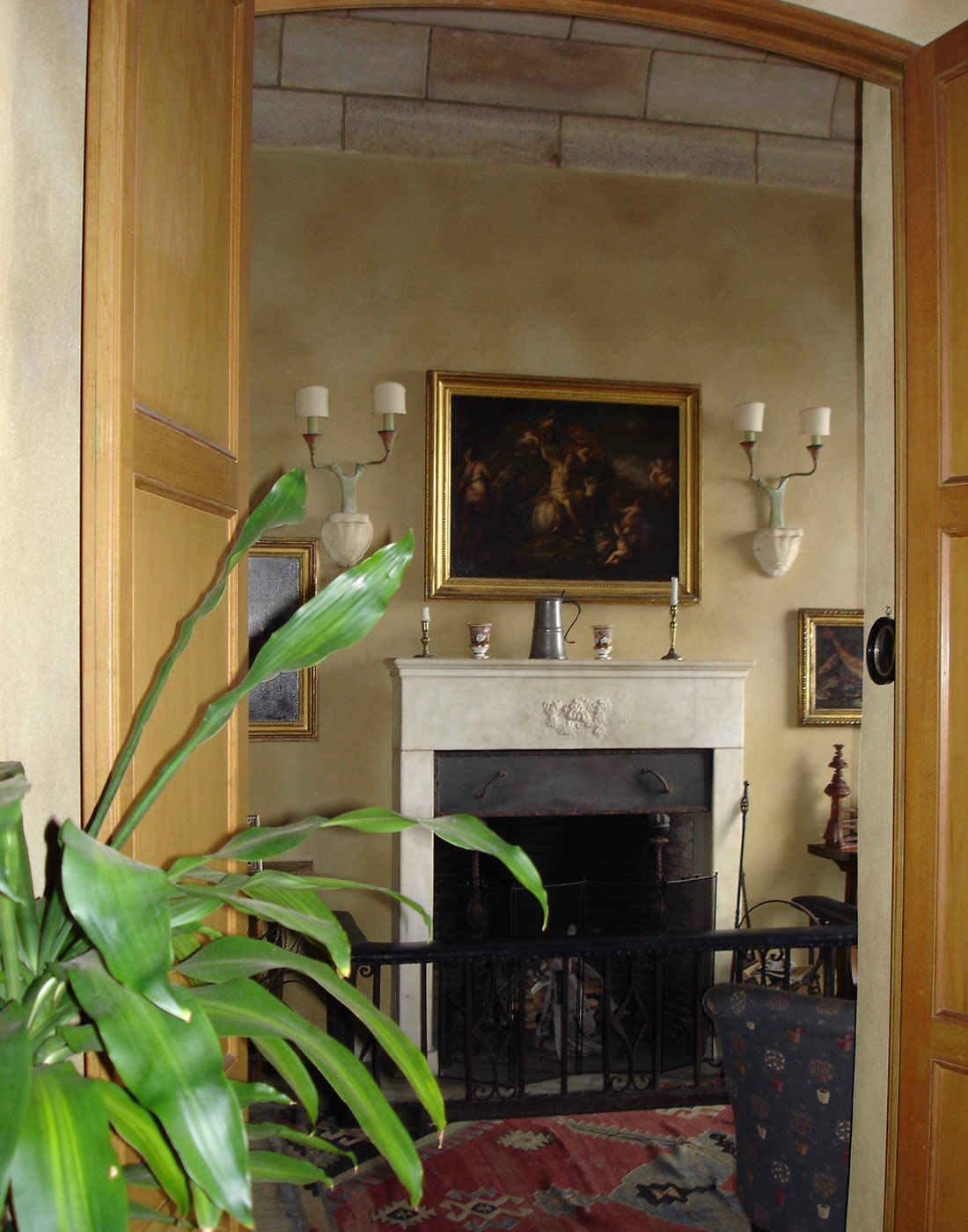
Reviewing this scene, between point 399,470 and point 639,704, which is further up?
point 399,470

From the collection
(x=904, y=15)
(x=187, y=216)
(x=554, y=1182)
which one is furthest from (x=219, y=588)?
(x=554, y=1182)

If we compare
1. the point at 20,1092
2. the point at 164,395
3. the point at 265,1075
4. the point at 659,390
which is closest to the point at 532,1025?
the point at 265,1075

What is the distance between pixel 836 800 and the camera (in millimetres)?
4844

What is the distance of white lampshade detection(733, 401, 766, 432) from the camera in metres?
4.79

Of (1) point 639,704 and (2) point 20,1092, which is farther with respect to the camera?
(1) point 639,704

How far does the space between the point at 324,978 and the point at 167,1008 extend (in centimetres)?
23

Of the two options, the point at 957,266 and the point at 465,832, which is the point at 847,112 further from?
the point at 465,832

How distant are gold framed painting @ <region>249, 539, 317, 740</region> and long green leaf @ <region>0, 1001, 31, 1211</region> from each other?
3762 millimetres

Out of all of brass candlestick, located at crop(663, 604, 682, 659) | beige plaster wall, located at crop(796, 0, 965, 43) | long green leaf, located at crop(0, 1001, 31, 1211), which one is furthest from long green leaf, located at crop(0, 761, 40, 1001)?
brass candlestick, located at crop(663, 604, 682, 659)

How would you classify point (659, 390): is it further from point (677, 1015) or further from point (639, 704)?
point (677, 1015)

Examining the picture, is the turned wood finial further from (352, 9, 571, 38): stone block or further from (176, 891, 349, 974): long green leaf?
(176, 891, 349, 974): long green leaf

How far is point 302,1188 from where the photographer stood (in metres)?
3.12

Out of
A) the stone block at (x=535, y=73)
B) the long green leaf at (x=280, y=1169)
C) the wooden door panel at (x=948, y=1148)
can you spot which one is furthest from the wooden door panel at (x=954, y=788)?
the stone block at (x=535, y=73)

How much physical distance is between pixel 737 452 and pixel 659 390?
460 millimetres
